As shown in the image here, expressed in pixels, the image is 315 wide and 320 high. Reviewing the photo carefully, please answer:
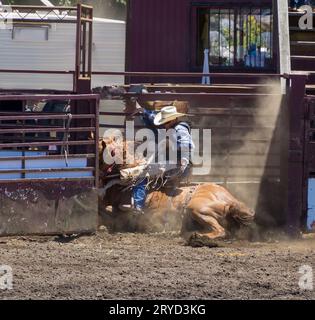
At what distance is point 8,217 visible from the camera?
8.59m

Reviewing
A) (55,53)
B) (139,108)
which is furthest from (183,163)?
(55,53)

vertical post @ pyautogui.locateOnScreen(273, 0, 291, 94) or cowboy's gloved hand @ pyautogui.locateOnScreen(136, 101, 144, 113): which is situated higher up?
vertical post @ pyautogui.locateOnScreen(273, 0, 291, 94)

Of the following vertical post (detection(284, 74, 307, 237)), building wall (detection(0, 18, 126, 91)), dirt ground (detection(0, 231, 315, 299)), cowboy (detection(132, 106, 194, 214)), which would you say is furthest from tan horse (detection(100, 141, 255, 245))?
building wall (detection(0, 18, 126, 91))

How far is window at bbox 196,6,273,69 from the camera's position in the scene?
1377 centimetres

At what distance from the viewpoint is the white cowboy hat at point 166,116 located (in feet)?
30.0

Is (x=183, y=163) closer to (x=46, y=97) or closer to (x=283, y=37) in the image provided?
(x=46, y=97)

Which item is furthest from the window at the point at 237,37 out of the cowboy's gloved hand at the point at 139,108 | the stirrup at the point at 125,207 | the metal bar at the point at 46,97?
the metal bar at the point at 46,97

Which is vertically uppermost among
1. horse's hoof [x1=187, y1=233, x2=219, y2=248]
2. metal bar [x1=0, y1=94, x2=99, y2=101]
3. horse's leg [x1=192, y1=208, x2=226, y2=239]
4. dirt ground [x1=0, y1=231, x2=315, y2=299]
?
metal bar [x1=0, y1=94, x2=99, y2=101]

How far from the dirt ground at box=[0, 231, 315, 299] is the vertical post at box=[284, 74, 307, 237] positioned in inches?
12.4

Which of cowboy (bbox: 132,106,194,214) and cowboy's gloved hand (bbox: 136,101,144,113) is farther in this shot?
cowboy's gloved hand (bbox: 136,101,144,113)

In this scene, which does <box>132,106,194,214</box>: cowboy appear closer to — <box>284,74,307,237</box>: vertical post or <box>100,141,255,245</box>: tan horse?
<box>100,141,255,245</box>: tan horse

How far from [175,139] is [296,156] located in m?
1.30

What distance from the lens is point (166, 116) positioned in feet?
30.0
